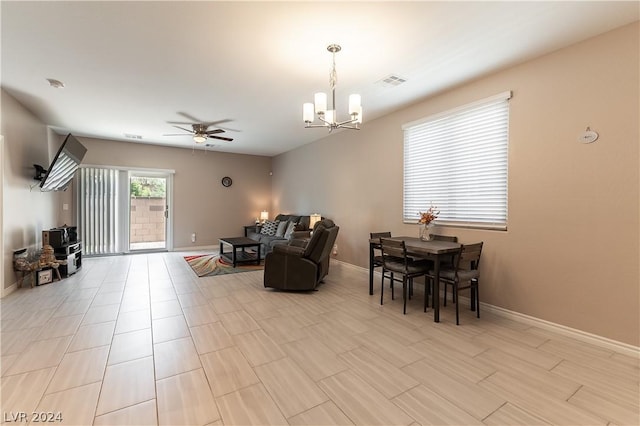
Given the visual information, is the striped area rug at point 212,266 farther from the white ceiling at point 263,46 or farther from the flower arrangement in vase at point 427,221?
the flower arrangement in vase at point 427,221

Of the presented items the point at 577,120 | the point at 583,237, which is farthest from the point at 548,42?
the point at 583,237

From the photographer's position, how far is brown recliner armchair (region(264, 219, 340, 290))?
12.9ft

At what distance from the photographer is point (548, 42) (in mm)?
2607

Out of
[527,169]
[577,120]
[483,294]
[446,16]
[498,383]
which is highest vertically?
[446,16]

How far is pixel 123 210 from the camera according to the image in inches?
270

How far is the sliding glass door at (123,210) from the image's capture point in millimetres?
6508

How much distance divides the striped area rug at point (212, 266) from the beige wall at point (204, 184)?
62.0 inches

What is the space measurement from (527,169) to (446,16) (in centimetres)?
180

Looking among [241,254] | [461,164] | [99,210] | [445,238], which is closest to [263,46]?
[461,164]

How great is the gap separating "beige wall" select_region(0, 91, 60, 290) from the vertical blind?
47.6 inches

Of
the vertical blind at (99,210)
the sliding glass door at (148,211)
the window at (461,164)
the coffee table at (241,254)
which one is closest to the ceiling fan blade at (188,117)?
the coffee table at (241,254)

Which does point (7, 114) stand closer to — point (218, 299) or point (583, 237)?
point (218, 299)

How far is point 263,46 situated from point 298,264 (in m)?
2.70

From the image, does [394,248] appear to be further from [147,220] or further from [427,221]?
[147,220]
